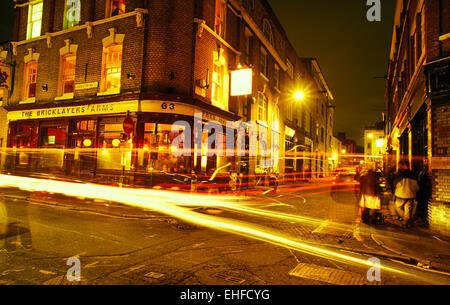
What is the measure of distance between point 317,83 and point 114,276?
4536cm

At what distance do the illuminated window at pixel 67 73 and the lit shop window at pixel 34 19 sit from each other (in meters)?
3.32

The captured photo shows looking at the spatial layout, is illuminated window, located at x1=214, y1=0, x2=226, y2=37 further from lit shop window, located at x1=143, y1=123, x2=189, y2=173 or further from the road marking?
the road marking

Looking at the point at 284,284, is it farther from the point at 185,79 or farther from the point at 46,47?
the point at 46,47

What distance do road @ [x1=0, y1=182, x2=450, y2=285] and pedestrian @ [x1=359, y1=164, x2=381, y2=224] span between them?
2.61 ft

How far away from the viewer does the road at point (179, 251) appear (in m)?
4.19

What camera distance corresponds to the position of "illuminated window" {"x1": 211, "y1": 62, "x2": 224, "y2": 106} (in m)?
17.1

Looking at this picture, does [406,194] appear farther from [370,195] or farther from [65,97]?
[65,97]

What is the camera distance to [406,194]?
8.70 metres

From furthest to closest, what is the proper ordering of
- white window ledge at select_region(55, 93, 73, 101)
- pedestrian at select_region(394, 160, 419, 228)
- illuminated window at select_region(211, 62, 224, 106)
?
1. illuminated window at select_region(211, 62, 224, 106)
2. white window ledge at select_region(55, 93, 73, 101)
3. pedestrian at select_region(394, 160, 419, 228)

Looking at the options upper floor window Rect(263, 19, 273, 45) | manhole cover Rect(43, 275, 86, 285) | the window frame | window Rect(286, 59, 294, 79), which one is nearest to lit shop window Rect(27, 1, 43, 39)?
the window frame

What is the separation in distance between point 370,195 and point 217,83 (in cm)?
1147

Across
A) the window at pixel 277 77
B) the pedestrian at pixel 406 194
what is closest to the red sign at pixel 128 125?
the pedestrian at pixel 406 194

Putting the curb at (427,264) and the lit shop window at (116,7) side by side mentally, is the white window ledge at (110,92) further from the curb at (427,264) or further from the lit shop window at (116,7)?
the curb at (427,264)
